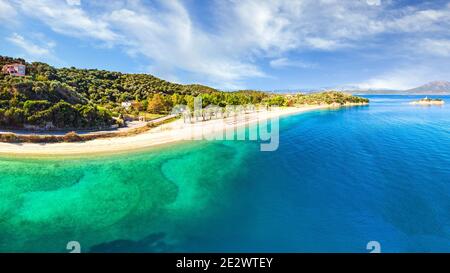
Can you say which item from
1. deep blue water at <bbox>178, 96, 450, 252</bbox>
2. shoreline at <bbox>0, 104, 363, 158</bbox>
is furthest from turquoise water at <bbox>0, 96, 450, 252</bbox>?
shoreline at <bbox>0, 104, 363, 158</bbox>

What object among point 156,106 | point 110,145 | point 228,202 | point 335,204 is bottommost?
point 335,204

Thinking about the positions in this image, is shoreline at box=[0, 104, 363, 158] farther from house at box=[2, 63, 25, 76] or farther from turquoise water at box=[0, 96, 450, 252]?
house at box=[2, 63, 25, 76]

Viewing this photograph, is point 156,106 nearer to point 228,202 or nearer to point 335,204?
point 228,202

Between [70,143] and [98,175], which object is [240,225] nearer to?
[98,175]

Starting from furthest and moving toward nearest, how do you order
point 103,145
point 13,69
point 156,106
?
point 156,106 < point 13,69 < point 103,145

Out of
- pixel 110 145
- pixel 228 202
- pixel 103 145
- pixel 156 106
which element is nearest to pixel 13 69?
pixel 156 106
